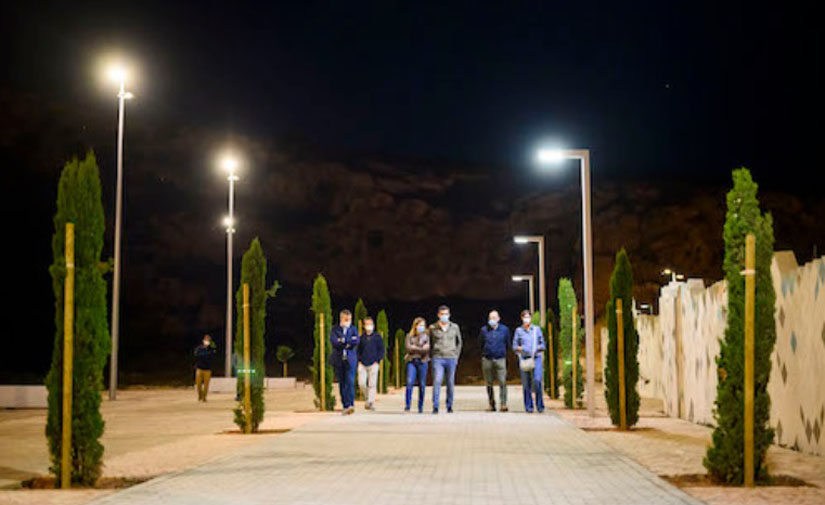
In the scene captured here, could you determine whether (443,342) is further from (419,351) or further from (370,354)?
(370,354)

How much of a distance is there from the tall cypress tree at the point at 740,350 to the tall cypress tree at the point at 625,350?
7.10m

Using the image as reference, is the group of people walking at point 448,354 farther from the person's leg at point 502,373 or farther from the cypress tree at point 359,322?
the cypress tree at point 359,322

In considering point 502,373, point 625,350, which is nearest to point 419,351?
point 502,373

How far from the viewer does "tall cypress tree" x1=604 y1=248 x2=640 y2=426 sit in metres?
18.6

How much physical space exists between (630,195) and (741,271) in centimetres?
7642

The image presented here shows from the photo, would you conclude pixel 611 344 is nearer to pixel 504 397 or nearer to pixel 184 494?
pixel 504 397

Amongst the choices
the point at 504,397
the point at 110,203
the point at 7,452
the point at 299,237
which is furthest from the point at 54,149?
the point at 7,452

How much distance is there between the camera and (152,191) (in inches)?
3489

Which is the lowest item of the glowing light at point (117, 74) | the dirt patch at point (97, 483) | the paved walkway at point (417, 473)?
the dirt patch at point (97, 483)

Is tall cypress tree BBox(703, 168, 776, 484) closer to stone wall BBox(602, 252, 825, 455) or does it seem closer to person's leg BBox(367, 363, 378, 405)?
stone wall BBox(602, 252, 825, 455)

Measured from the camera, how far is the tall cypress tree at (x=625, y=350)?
18.6m

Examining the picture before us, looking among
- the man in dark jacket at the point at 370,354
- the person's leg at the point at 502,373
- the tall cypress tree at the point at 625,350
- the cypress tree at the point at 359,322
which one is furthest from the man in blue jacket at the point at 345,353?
the cypress tree at the point at 359,322

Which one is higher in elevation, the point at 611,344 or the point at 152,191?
the point at 152,191

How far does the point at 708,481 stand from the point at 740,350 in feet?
4.27
